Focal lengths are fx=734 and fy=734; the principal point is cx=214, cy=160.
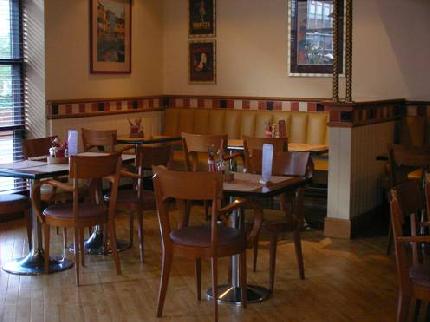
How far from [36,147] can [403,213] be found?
363 cm

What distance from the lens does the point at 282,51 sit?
356 inches

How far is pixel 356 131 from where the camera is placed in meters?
6.96

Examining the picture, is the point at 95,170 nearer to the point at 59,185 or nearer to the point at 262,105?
the point at 59,185

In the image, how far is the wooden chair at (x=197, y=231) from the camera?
434 centimetres

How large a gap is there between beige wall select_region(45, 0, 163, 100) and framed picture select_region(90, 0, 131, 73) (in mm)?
98

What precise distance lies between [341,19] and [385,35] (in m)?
0.54

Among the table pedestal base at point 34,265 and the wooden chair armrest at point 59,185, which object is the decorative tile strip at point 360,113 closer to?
the wooden chair armrest at point 59,185

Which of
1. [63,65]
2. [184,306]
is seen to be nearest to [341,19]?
[63,65]

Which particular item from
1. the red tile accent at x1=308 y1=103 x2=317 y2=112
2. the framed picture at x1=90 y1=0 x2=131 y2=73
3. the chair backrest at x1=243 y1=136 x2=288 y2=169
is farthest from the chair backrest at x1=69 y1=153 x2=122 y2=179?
the red tile accent at x1=308 y1=103 x2=317 y2=112

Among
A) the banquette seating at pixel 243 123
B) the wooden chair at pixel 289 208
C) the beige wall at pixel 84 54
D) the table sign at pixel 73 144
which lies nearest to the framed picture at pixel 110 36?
the beige wall at pixel 84 54

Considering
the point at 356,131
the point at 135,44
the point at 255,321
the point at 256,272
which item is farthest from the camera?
the point at 135,44

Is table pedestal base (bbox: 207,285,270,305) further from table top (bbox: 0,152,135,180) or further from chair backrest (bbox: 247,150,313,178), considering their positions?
table top (bbox: 0,152,135,180)

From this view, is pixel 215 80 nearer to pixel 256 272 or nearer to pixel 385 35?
pixel 385 35

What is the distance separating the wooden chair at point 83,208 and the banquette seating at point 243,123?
3041 mm
